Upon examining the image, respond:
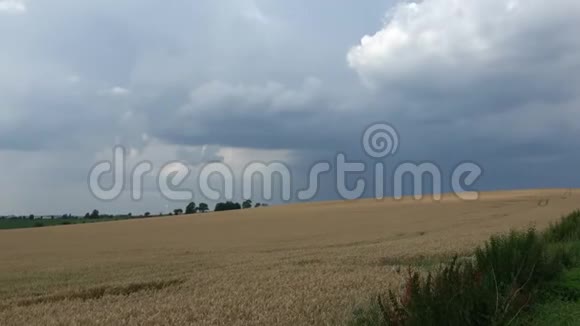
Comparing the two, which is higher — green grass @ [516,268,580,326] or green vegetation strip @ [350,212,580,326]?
green vegetation strip @ [350,212,580,326]

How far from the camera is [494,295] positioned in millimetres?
6703

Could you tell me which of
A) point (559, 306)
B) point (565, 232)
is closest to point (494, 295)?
point (559, 306)

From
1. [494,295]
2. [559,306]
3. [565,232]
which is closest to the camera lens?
[494,295]

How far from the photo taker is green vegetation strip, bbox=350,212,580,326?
229 inches

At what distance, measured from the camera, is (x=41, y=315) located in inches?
330

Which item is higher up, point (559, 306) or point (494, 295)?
point (494, 295)

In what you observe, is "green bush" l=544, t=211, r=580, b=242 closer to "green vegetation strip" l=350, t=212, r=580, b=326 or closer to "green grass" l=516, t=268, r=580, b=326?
"green vegetation strip" l=350, t=212, r=580, b=326

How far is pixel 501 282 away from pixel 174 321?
158 inches

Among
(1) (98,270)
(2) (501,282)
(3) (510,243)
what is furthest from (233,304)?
(1) (98,270)

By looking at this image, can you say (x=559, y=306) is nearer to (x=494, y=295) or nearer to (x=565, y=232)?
(x=494, y=295)

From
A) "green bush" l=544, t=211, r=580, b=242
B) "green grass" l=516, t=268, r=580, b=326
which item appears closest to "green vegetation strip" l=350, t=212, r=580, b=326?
"green grass" l=516, t=268, r=580, b=326

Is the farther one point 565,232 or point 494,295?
point 565,232

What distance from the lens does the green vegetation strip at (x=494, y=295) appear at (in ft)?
19.1

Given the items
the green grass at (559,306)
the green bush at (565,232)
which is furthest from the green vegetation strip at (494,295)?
the green bush at (565,232)
